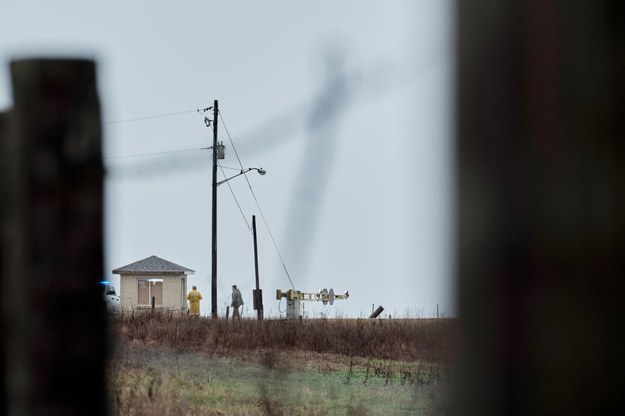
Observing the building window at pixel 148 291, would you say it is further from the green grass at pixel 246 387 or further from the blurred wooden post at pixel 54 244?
the blurred wooden post at pixel 54 244

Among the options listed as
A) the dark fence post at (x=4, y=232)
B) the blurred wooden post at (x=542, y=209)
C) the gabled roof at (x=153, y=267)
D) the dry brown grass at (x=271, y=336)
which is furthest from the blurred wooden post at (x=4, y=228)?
the gabled roof at (x=153, y=267)

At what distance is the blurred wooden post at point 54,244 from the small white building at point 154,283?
141 ft

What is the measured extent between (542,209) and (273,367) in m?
8.04

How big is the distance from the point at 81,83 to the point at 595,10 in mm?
1330

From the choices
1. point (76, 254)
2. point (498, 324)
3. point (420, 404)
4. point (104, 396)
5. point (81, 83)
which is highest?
point (81, 83)

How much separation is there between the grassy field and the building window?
27.5 m

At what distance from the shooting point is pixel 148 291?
45438 mm

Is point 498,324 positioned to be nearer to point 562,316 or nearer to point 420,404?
point 562,316

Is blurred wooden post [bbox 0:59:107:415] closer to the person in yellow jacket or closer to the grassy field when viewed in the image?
the grassy field

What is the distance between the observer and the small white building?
44562 mm

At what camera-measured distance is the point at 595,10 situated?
102 centimetres

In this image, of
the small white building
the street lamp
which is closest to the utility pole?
the street lamp

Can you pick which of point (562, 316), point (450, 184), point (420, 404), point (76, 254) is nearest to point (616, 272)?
point (562, 316)

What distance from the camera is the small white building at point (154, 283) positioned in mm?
44562
